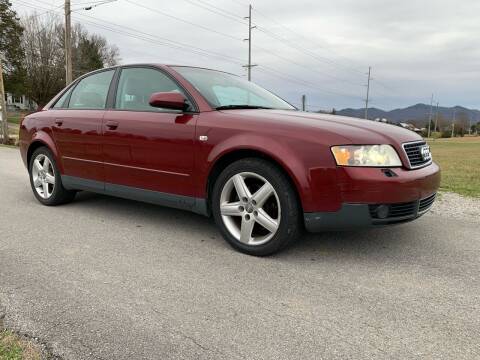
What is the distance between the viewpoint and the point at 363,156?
3078mm

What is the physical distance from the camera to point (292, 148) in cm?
318

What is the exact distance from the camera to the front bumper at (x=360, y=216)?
3080 millimetres

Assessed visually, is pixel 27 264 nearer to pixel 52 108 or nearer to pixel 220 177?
pixel 220 177

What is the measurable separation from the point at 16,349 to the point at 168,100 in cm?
219

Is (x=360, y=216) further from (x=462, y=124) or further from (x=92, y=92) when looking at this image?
(x=462, y=124)

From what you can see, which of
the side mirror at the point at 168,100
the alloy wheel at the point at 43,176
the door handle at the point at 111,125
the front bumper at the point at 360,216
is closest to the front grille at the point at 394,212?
the front bumper at the point at 360,216

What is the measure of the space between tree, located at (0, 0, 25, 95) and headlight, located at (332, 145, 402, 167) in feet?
135

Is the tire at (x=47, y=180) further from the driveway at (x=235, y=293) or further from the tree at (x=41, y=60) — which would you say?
the tree at (x=41, y=60)

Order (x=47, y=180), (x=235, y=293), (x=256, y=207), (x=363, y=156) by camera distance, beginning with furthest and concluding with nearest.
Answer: (x=47, y=180) < (x=256, y=207) < (x=363, y=156) < (x=235, y=293)

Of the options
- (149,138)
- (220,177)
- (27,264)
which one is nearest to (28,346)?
(27,264)

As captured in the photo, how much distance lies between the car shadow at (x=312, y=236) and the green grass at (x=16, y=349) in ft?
5.95

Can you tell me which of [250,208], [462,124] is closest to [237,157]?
[250,208]

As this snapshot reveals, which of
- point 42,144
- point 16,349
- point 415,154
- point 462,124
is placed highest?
point 415,154

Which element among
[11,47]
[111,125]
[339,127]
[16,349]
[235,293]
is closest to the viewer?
[16,349]
